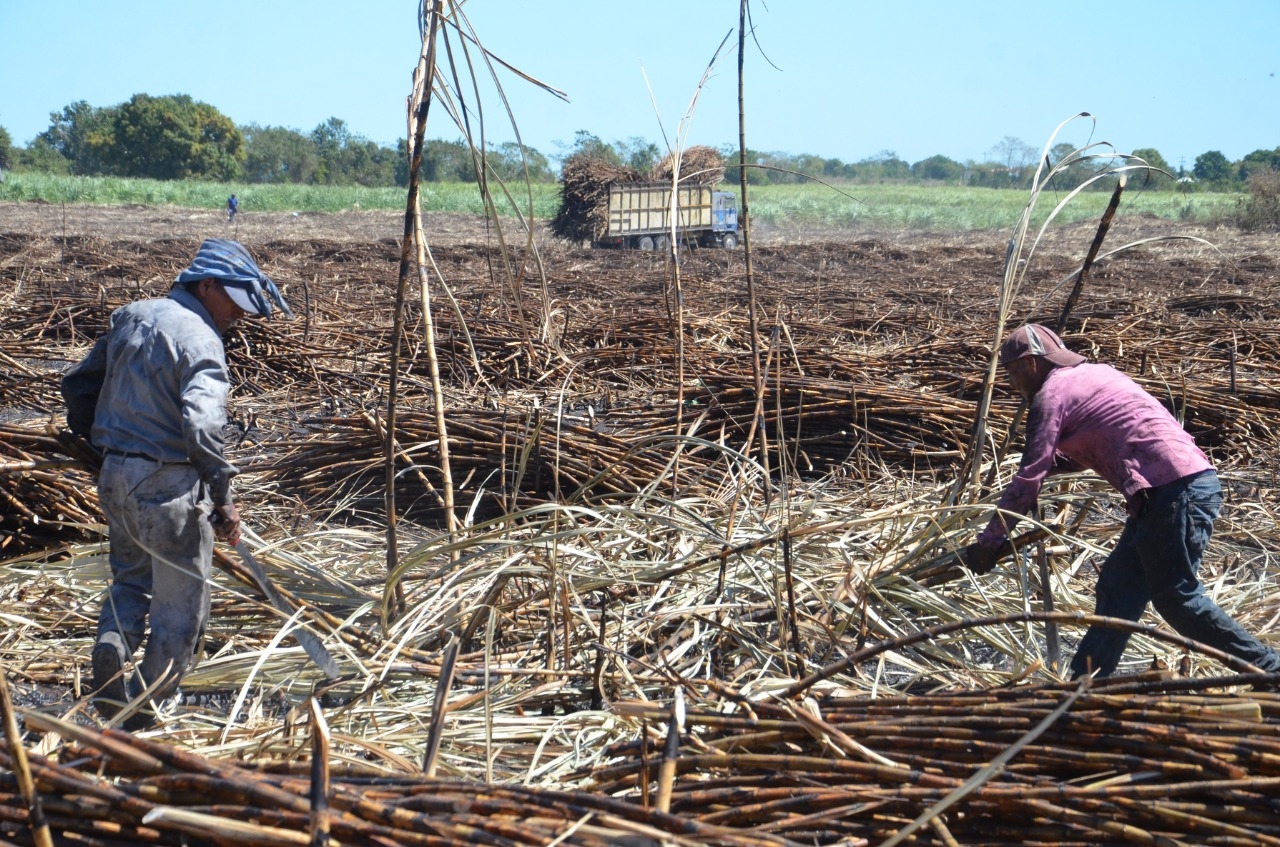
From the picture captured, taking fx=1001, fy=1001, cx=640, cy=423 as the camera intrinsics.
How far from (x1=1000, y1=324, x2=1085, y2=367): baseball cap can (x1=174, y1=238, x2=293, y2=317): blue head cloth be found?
7.69 feet

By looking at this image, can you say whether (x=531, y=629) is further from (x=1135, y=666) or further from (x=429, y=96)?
(x=1135, y=666)

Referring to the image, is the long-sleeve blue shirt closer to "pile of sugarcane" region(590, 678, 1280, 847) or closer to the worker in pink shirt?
"pile of sugarcane" region(590, 678, 1280, 847)

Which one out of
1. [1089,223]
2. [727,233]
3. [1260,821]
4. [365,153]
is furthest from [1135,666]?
[365,153]

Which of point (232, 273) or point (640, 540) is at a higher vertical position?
point (232, 273)

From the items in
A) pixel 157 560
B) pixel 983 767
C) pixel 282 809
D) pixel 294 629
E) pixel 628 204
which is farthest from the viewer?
pixel 628 204

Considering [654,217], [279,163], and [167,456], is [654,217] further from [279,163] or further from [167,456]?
[279,163]

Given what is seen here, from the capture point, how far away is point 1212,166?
6531cm

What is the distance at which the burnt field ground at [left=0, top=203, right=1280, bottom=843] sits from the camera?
221cm

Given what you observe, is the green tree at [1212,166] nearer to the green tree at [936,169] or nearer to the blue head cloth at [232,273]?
the green tree at [936,169]

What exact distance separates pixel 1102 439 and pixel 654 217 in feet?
72.5

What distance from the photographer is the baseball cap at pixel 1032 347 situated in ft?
10.9

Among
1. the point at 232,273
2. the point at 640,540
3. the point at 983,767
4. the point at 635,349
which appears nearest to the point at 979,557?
the point at 640,540

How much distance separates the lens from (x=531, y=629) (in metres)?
3.39

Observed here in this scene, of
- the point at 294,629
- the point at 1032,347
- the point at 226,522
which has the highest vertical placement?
the point at 1032,347
